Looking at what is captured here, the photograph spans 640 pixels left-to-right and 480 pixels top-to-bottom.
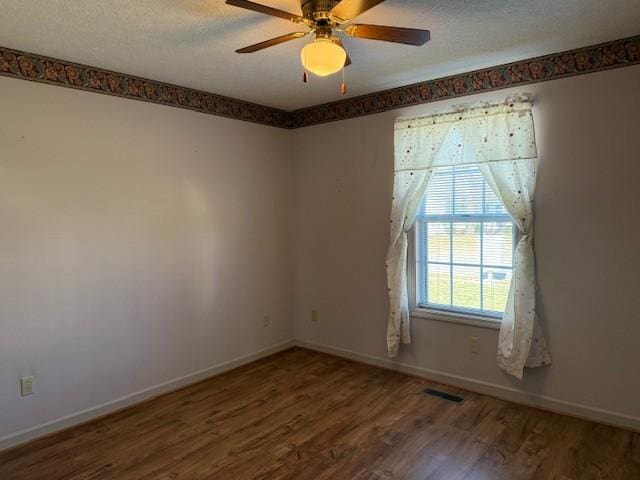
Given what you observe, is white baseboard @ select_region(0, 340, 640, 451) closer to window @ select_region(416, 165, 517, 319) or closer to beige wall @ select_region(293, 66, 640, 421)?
beige wall @ select_region(293, 66, 640, 421)

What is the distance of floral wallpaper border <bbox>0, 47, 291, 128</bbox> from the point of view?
2688 millimetres

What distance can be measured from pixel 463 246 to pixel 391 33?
1.97 meters

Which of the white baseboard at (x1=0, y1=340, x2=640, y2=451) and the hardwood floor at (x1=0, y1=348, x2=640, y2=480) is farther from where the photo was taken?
the white baseboard at (x1=0, y1=340, x2=640, y2=451)

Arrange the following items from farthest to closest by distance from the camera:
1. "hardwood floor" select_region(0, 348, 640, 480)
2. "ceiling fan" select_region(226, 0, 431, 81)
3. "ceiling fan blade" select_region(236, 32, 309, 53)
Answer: "hardwood floor" select_region(0, 348, 640, 480)
"ceiling fan blade" select_region(236, 32, 309, 53)
"ceiling fan" select_region(226, 0, 431, 81)

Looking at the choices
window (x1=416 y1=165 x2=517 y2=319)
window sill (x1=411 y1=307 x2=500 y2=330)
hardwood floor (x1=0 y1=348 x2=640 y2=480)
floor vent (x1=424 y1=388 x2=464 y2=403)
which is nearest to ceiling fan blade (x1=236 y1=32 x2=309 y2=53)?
window (x1=416 y1=165 x2=517 y2=319)

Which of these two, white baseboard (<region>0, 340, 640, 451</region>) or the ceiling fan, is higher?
the ceiling fan

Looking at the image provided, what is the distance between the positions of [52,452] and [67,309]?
881 mm

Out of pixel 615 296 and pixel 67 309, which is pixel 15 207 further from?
pixel 615 296

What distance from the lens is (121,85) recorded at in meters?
3.15

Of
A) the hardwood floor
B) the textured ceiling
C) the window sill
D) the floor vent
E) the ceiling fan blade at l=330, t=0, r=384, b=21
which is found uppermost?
the textured ceiling

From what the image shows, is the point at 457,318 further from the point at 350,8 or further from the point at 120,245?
the point at 120,245

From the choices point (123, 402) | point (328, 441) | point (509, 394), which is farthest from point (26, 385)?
point (509, 394)

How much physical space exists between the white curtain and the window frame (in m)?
0.12

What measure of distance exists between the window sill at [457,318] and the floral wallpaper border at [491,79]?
5.73ft
